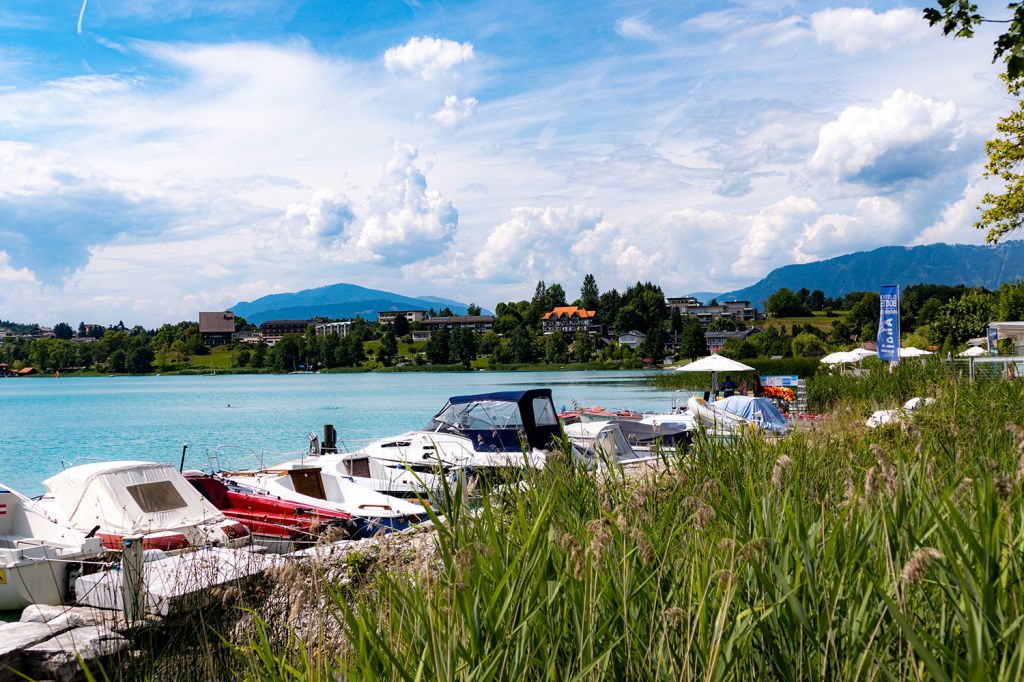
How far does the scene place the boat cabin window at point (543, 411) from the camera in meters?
14.4

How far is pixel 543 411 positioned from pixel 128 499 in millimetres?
6730

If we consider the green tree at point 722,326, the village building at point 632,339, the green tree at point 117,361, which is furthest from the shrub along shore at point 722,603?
the green tree at point 722,326

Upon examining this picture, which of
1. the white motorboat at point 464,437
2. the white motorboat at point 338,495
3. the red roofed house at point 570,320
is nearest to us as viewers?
the white motorboat at point 338,495

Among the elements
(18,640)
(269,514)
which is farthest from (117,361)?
(18,640)

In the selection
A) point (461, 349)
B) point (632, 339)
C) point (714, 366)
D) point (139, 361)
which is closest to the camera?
point (714, 366)

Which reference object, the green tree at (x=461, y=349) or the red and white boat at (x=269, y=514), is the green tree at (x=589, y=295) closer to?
the green tree at (x=461, y=349)

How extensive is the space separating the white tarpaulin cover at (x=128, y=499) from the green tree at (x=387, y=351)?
121030 mm

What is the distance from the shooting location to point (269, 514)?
11.3m

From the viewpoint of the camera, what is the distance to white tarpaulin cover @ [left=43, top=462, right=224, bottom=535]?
10.4 meters

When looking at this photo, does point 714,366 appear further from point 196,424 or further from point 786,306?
point 786,306

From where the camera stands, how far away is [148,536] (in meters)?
10.0

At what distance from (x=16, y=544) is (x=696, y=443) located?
7.82 meters

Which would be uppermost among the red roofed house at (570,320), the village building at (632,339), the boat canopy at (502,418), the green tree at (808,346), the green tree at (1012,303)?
the red roofed house at (570,320)

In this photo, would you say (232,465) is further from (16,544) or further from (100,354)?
(100,354)
